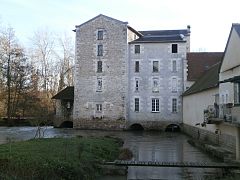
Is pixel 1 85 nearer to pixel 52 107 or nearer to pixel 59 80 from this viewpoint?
pixel 52 107

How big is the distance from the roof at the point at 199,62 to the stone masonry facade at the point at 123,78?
1072mm

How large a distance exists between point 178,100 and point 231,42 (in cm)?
2557

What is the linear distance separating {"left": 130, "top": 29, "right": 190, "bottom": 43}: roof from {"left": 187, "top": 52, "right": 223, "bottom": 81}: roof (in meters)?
2.83

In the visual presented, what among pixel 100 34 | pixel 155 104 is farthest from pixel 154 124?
pixel 100 34

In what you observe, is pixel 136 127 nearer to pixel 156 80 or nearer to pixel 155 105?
pixel 155 105

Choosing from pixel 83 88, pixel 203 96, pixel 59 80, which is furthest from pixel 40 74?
pixel 203 96

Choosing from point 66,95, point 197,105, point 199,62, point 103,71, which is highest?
point 199,62

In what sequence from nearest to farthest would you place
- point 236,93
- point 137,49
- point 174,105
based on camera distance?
point 236,93, point 174,105, point 137,49

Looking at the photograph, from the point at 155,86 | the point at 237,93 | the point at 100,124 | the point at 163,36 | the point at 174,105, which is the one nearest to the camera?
the point at 237,93

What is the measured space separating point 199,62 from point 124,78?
9186 mm

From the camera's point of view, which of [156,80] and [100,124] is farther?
[156,80]

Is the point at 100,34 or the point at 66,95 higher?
the point at 100,34

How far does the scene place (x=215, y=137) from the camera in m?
24.4

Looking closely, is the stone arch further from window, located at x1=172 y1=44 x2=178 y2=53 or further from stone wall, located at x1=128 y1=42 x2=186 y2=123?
window, located at x1=172 y1=44 x2=178 y2=53
